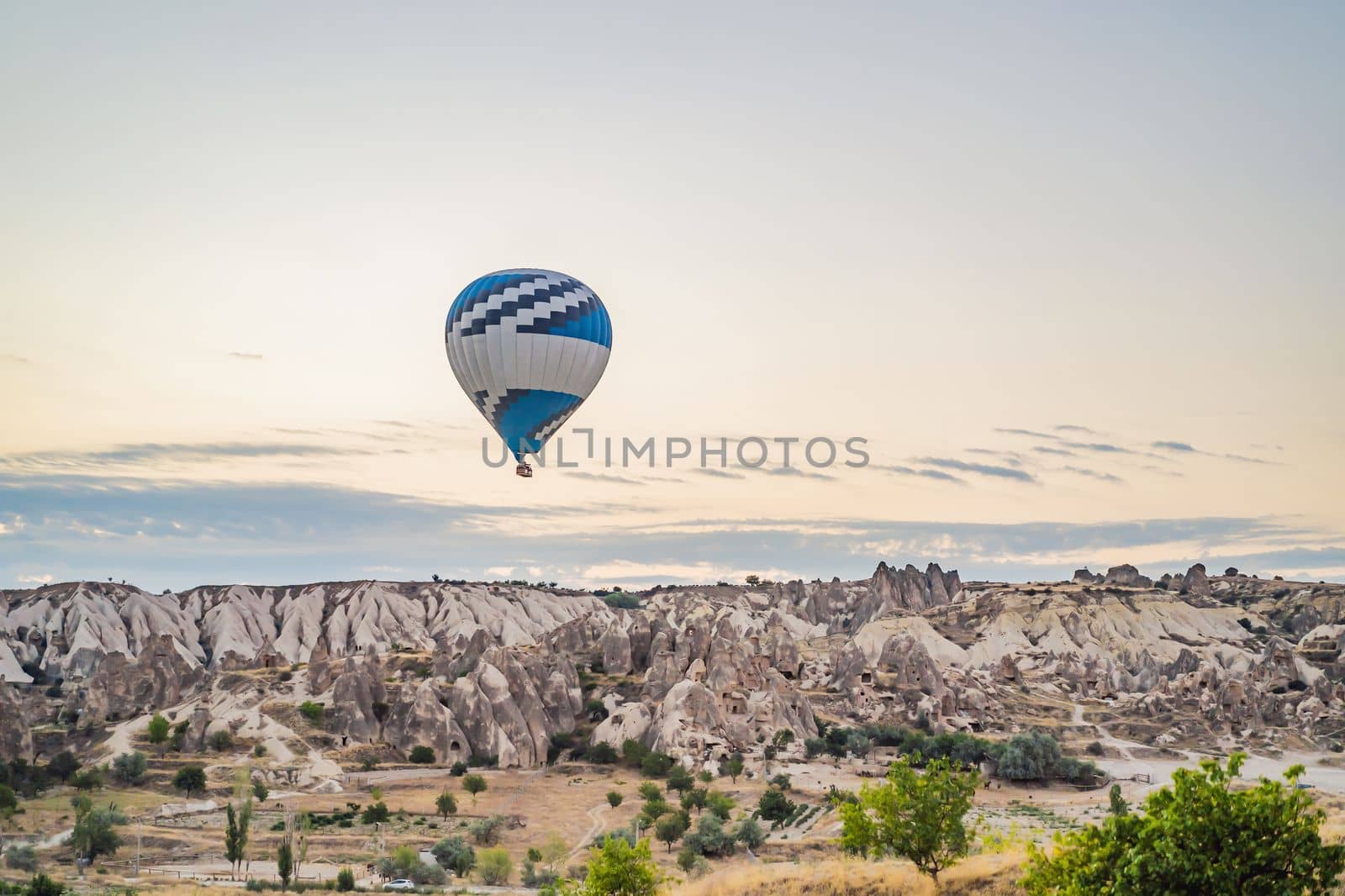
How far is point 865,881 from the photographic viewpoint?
27234mm

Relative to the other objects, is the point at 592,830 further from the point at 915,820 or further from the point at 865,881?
the point at 915,820

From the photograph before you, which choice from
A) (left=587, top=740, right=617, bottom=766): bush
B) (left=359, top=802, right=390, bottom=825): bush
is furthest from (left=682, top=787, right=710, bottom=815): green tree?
(left=359, top=802, right=390, bottom=825): bush

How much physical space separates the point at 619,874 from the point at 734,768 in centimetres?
4315

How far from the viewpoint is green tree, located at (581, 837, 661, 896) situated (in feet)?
77.9

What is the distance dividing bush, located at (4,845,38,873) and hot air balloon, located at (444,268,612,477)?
2358 cm

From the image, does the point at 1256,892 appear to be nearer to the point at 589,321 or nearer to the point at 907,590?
the point at 589,321

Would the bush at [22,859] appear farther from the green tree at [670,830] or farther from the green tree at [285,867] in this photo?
the green tree at [670,830]

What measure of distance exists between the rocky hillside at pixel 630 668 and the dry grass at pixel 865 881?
39.8 meters

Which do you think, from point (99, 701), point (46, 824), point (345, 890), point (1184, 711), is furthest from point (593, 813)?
point (1184, 711)

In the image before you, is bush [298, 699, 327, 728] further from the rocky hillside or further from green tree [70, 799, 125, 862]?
green tree [70, 799, 125, 862]

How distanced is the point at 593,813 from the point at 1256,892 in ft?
148

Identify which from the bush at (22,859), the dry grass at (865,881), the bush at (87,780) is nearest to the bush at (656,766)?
the bush at (87,780)

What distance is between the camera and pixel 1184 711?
90375 millimetres

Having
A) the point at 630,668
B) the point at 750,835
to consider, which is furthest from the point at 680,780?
the point at 630,668
